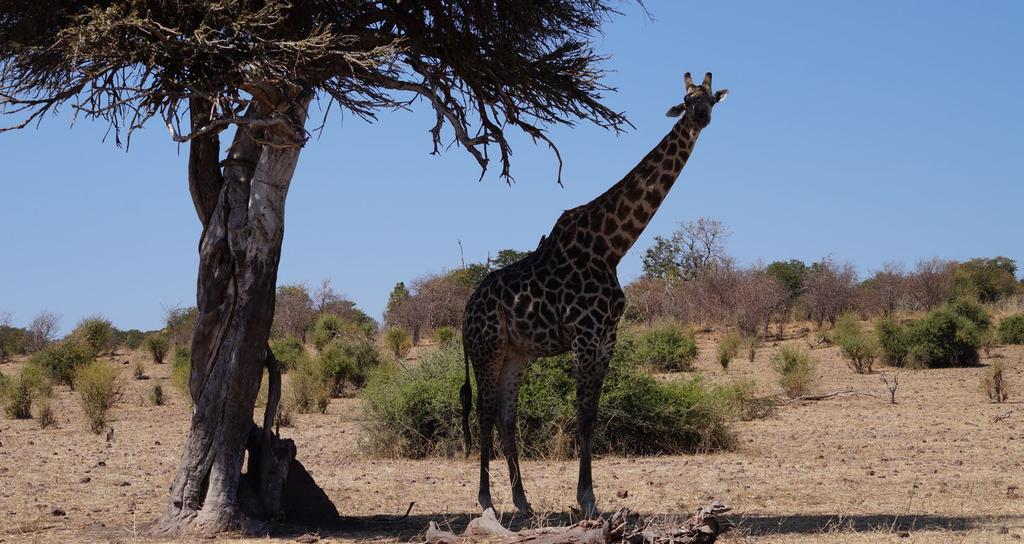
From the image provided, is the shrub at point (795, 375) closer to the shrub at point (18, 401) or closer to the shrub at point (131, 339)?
the shrub at point (18, 401)

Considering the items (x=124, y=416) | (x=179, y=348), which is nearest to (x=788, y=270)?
(x=179, y=348)

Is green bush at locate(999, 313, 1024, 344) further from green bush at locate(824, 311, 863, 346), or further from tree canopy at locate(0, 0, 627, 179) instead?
tree canopy at locate(0, 0, 627, 179)

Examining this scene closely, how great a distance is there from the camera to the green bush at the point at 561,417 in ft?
44.1

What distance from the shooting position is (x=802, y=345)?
33156 millimetres

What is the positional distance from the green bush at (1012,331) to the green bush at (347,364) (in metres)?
17.3

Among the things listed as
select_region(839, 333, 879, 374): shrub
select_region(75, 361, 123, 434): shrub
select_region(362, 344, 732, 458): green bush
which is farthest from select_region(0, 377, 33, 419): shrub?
select_region(839, 333, 879, 374): shrub

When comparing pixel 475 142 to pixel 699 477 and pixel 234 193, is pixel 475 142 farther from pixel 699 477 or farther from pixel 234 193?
pixel 699 477

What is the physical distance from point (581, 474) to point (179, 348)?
23539 mm

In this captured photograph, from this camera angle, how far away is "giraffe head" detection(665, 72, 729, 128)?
8555mm

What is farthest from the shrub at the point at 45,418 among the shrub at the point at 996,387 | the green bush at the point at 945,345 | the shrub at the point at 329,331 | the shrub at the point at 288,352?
the green bush at the point at 945,345

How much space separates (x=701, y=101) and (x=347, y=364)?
16.0 metres

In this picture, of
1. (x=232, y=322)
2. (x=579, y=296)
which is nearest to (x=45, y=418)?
(x=232, y=322)

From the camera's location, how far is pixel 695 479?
11.1 metres

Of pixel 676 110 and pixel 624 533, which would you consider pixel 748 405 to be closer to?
pixel 676 110
